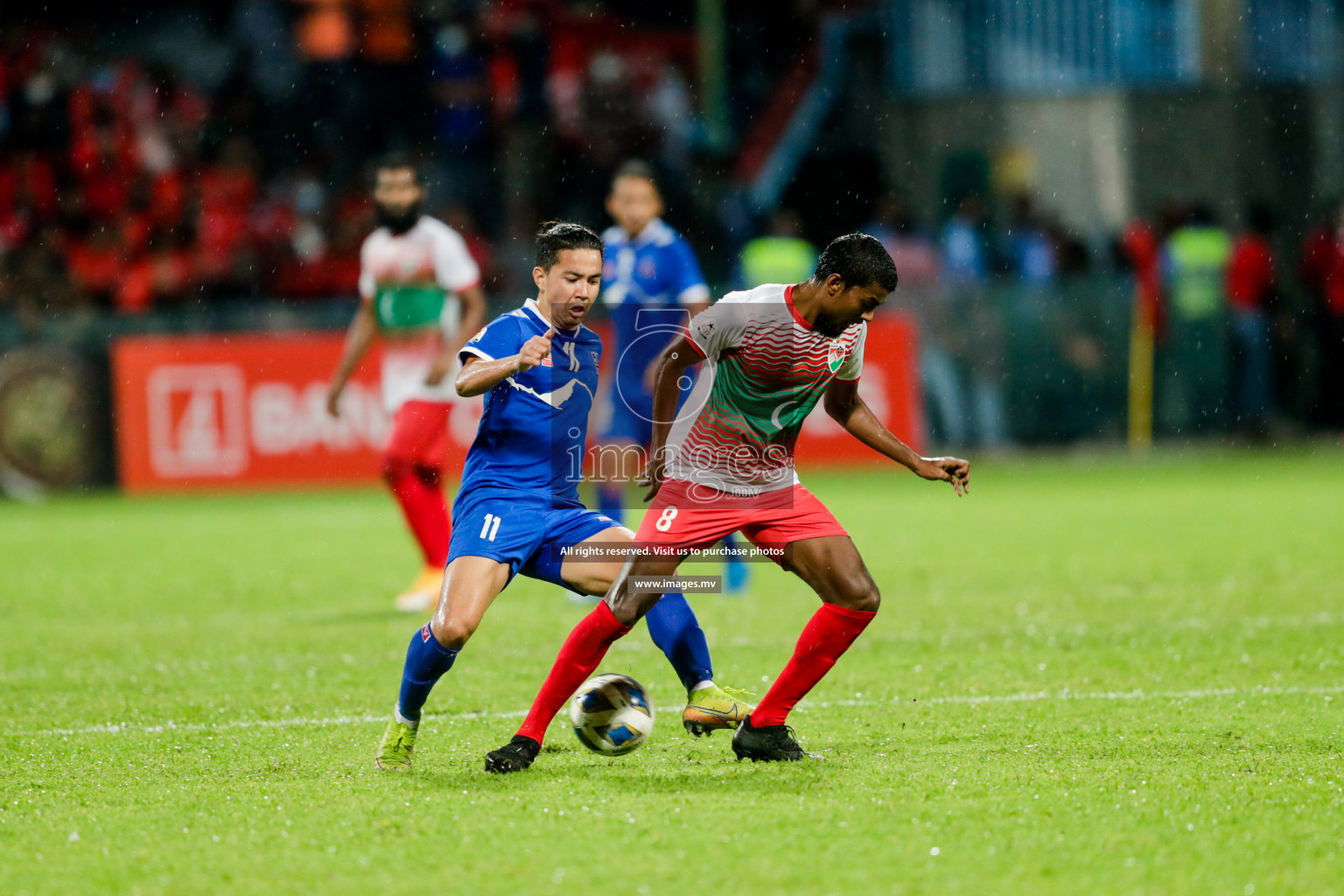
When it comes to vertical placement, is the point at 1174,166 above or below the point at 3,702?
above

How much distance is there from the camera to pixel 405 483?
8570 millimetres

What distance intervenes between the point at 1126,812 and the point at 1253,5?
18185mm

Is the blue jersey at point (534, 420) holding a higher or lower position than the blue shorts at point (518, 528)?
higher

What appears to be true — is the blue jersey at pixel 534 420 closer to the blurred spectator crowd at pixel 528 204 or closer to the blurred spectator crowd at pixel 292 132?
the blurred spectator crowd at pixel 528 204

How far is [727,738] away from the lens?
5.54 m

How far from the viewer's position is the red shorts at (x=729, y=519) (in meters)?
5.09

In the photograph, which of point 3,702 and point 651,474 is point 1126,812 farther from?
point 3,702

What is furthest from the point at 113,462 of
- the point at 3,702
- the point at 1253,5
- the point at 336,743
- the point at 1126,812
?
the point at 1253,5

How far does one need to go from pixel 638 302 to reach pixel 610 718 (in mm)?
4130

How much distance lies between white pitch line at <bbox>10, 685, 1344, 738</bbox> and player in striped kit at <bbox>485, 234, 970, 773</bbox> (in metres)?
0.87

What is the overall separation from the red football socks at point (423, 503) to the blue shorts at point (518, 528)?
3.25m

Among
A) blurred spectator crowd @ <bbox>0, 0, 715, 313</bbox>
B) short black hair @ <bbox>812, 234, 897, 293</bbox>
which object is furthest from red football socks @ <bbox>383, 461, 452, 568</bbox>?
blurred spectator crowd @ <bbox>0, 0, 715, 313</bbox>

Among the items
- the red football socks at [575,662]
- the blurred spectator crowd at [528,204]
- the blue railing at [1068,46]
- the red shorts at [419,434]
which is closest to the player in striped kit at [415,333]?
the red shorts at [419,434]

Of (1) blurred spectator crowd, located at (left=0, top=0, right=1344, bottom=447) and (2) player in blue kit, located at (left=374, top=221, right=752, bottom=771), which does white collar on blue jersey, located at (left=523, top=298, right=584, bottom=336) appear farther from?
(1) blurred spectator crowd, located at (left=0, top=0, right=1344, bottom=447)
